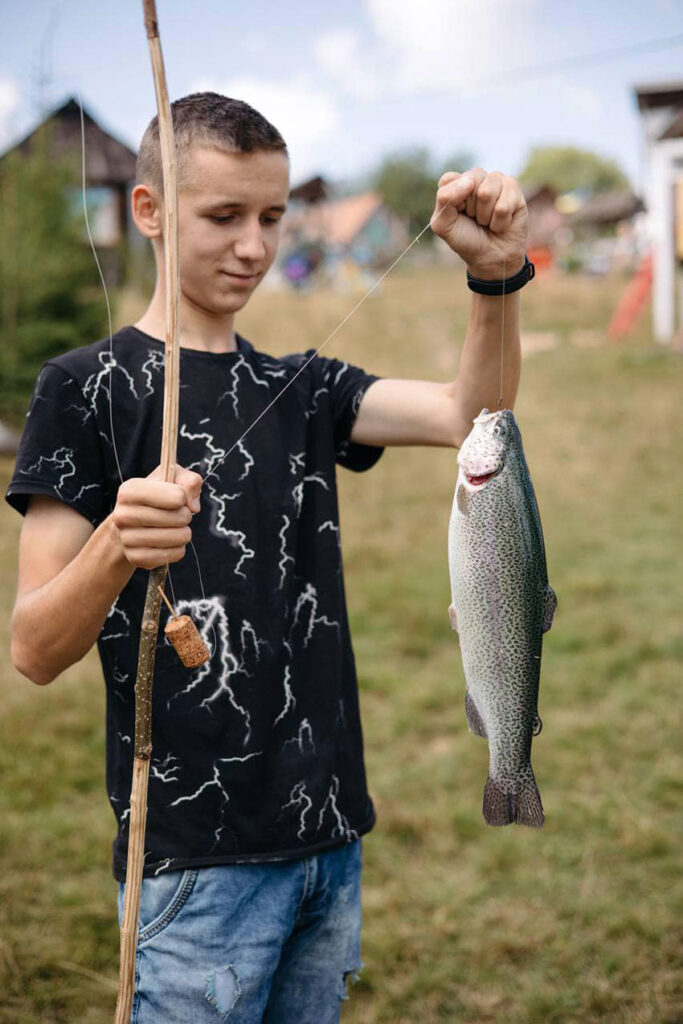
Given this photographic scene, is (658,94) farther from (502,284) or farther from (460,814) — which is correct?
(502,284)

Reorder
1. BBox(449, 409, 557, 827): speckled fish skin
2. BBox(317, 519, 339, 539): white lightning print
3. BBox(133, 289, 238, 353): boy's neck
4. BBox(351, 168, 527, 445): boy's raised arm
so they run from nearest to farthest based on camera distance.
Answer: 1. BBox(449, 409, 557, 827): speckled fish skin
2. BBox(351, 168, 527, 445): boy's raised arm
3. BBox(133, 289, 238, 353): boy's neck
4. BBox(317, 519, 339, 539): white lightning print

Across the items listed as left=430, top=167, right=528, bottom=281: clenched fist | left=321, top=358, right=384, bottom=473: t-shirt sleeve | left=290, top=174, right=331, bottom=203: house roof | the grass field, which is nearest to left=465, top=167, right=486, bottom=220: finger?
left=430, top=167, right=528, bottom=281: clenched fist

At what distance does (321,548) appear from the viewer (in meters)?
2.46

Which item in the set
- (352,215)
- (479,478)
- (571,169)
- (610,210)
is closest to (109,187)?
(479,478)

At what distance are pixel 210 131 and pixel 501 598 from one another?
4.17 ft

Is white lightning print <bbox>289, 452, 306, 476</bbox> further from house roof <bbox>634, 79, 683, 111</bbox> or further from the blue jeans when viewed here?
house roof <bbox>634, 79, 683, 111</bbox>

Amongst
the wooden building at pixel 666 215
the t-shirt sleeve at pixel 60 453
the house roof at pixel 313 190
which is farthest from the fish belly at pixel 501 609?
the house roof at pixel 313 190

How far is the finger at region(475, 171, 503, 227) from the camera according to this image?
202 cm

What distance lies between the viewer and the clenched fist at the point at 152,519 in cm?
166

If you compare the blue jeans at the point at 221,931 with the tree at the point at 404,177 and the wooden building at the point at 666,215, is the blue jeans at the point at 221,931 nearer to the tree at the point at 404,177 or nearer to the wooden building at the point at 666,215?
the wooden building at the point at 666,215

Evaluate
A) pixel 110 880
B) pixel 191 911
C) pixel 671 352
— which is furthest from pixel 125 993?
pixel 671 352

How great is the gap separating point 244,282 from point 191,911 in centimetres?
145

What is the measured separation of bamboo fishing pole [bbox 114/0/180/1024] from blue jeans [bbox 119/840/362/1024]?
0.22m

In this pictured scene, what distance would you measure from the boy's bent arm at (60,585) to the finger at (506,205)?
1.04 metres
